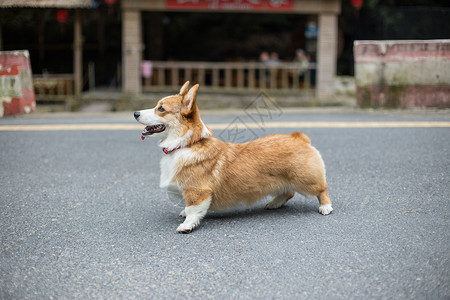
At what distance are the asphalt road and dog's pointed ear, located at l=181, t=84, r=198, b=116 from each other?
926 millimetres

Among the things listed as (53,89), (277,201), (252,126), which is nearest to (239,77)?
(53,89)

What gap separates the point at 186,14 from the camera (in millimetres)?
22406

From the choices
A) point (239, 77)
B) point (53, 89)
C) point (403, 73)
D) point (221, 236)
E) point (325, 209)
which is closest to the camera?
point (221, 236)

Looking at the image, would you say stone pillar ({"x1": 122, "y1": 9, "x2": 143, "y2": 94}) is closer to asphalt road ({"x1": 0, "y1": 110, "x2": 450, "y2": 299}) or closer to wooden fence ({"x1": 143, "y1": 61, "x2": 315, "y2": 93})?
wooden fence ({"x1": 143, "y1": 61, "x2": 315, "y2": 93})

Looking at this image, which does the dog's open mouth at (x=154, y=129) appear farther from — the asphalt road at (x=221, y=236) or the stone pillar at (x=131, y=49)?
the stone pillar at (x=131, y=49)

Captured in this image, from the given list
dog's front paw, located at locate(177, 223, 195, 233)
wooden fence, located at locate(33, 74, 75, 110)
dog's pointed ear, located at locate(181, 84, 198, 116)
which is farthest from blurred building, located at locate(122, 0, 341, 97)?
dog's front paw, located at locate(177, 223, 195, 233)

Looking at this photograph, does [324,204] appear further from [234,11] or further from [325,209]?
[234,11]

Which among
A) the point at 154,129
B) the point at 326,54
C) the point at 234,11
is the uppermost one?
the point at 234,11

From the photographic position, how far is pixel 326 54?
13836 millimetres

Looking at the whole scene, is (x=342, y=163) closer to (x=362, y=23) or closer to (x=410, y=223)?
(x=410, y=223)

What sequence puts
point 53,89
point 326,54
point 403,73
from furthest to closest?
1. point 53,89
2. point 326,54
3. point 403,73

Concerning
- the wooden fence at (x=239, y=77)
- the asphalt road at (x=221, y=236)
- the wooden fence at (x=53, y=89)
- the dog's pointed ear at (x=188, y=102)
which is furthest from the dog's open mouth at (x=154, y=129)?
the wooden fence at (x=53, y=89)

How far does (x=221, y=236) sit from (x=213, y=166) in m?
0.60

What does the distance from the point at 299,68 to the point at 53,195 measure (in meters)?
10.3
